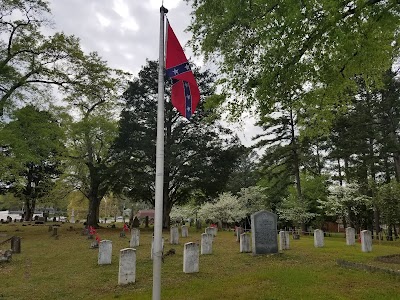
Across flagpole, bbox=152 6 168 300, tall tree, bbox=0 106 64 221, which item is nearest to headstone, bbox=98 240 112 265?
flagpole, bbox=152 6 168 300

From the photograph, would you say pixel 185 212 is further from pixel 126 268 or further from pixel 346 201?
pixel 126 268

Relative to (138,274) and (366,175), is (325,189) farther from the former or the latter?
(138,274)

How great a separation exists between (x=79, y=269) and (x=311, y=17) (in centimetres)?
1107

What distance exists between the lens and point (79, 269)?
11406mm

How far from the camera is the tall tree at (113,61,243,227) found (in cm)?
3092

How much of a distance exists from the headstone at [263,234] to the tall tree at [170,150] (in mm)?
17040

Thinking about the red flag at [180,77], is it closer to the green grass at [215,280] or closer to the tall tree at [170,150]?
the green grass at [215,280]

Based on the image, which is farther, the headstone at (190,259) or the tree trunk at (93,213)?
the tree trunk at (93,213)

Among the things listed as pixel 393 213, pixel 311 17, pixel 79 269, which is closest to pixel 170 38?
pixel 311 17

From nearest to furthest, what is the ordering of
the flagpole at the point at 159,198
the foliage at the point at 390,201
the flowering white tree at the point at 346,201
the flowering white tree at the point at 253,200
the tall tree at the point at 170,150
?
the flagpole at the point at 159,198 < the foliage at the point at 390,201 < the flowering white tree at the point at 346,201 < the tall tree at the point at 170,150 < the flowering white tree at the point at 253,200

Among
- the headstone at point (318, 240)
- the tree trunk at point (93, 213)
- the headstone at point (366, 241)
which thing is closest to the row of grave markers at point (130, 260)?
the headstone at point (366, 241)

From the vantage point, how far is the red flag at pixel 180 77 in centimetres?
645

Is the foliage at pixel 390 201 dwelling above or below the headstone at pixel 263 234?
above

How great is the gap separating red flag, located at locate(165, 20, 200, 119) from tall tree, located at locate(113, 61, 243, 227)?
23.5m
